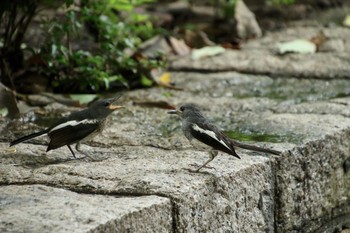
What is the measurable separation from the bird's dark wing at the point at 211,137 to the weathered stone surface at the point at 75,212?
1.60 ft

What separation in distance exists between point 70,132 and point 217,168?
726 mm

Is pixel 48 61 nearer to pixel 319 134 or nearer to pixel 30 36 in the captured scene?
pixel 30 36

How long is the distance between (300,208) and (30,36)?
281cm

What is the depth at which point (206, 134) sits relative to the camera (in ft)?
11.1

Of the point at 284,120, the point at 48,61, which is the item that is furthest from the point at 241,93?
the point at 48,61

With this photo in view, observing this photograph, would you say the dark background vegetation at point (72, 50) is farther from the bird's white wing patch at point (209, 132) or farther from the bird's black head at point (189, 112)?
the bird's white wing patch at point (209, 132)

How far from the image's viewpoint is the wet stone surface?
10.0 feet

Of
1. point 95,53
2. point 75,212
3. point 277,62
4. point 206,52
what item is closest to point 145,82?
point 95,53

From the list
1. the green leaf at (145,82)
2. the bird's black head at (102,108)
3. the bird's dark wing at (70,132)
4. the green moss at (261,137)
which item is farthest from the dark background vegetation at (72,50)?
the green moss at (261,137)

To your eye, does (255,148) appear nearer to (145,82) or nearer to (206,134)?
(206,134)

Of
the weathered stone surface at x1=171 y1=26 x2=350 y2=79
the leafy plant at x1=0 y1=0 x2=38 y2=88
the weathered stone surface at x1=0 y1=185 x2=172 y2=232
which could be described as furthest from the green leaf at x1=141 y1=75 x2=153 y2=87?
the weathered stone surface at x1=0 y1=185 x2=172 y2=232

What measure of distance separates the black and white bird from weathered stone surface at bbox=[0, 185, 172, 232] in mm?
497

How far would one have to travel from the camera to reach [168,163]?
3.45 metres

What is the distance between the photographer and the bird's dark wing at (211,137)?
10.8ft
